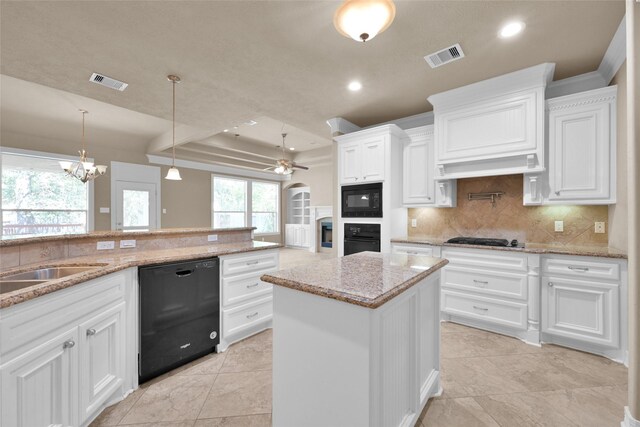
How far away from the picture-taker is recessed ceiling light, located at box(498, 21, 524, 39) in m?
1.95

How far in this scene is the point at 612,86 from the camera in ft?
7.75

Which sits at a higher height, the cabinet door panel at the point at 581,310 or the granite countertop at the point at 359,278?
the granite countertop at the point at 359,278

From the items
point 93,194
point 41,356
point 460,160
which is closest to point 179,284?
point 41,356

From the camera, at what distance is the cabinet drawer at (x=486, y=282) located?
102 inches

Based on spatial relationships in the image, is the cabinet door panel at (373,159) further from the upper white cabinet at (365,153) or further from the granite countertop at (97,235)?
the granite countertop at (97,235)

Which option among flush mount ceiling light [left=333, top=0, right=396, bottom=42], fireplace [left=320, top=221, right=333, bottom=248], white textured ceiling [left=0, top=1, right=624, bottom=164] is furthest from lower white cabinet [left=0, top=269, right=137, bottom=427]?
fireplace [left=320, top=221, right=333, bottom=248]

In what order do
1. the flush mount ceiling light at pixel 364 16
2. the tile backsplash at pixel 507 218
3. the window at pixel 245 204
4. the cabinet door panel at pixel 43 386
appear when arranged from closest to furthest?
the cabinet door panel at pixel 43 386
the flush mount ceiling light at pixel 364 16
the tile backsplash at pixel 507 218
the window at pixel 245 204

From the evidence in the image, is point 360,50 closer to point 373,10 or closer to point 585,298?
point 373,10

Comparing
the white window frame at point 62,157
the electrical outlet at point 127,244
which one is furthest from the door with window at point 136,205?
the electrical outlet at point 127,244

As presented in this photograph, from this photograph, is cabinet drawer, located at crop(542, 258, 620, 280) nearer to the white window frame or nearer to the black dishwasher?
the black dishwasher

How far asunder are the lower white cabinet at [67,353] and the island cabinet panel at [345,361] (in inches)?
41.7

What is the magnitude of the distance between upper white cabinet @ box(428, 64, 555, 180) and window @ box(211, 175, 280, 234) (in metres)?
6.41

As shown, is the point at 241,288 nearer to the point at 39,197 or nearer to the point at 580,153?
the point at 580,153

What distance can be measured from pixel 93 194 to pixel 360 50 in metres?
6.21
